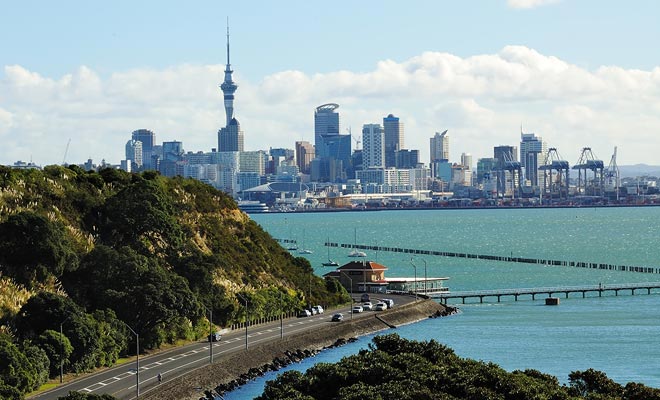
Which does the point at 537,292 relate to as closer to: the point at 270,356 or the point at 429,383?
the point at 270,356

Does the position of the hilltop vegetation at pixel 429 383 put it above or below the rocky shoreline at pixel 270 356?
above

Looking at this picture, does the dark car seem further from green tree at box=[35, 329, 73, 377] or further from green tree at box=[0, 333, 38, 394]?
green tree at box=[0, 333, 38, 394]

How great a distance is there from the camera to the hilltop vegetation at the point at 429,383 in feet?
193

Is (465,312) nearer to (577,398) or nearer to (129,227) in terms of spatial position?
(129,227)

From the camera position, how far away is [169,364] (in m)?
86.9

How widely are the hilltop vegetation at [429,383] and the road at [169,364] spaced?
13649 mm

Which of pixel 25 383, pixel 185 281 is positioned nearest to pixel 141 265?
pixel 185 281

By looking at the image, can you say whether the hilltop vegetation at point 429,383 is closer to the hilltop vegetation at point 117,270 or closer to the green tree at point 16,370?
the hilltop vegetation at point 117,270

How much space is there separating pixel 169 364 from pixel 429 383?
28.2 meters

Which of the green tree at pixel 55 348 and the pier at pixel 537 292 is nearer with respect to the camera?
the green tree at pixel 55 348

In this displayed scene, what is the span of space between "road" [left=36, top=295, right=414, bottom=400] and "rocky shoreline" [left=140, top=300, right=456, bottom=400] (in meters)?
1.07

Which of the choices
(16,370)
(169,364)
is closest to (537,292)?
(169,364)

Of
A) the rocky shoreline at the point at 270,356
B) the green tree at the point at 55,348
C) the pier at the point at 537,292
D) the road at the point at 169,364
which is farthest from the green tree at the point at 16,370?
the pier at the point at 537,292

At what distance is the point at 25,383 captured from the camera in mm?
74500
